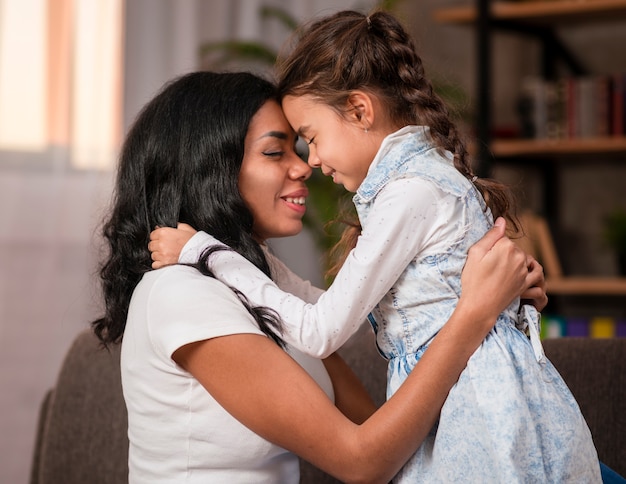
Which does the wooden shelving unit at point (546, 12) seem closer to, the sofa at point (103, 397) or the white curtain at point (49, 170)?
the white curtain at point (49, 170)

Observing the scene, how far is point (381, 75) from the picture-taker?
145 cm

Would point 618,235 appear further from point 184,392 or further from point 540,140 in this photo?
point 184,392

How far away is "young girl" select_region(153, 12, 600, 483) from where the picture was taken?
1.26 meters

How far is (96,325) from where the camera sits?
1650 millimetres

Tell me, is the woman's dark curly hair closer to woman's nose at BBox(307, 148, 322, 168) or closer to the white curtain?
woman's nose at BBox(307, 148, 322, 168)

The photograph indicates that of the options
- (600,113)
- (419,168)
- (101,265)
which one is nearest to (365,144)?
(419,168)

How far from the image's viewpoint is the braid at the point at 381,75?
1439 millimetres

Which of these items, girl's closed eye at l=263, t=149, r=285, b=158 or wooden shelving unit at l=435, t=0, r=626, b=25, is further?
wooden shelving unit at l=435, t=0, r=626, b=25

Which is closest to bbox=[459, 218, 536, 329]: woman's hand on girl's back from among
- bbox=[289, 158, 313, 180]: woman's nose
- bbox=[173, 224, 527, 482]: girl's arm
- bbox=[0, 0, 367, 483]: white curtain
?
bbox=[173, 224, 527, 482]: girl's arm

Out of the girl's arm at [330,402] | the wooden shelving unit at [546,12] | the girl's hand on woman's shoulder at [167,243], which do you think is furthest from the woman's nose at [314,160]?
the wooden shelving unit at [546,12]

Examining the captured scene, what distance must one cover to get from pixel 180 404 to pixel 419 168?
20.1 inches

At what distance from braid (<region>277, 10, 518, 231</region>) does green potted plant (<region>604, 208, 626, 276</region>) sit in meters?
2.17

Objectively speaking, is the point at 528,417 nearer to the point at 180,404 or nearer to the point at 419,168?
the point at 419,168

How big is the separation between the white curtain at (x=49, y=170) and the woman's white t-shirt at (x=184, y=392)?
55.9 inches
